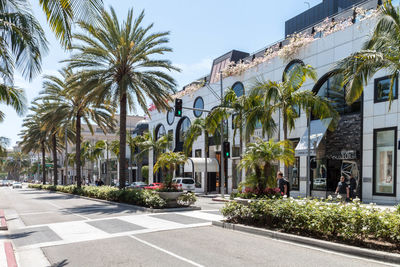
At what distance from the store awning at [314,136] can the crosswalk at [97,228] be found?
11647 millimetres

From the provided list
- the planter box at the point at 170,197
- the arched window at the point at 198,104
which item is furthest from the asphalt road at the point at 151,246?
the arched window at the point at 198,104

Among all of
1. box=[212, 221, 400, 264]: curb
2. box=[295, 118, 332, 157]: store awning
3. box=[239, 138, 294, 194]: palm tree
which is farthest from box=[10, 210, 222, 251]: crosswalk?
box=[295, 118, 332, 157]: store awning

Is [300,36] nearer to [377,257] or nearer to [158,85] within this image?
[158,85]

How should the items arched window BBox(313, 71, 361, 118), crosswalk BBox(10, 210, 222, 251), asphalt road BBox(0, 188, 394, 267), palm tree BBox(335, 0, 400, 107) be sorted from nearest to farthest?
asphalt road BBox(0, 188, 394, 267) → crosswalk BBox(10, 210, 222, 251) → palm tree BBox(335, 0, 400, 107) → arched window BBox(313, 71, 361, 118)

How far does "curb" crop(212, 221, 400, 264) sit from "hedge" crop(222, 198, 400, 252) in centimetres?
34

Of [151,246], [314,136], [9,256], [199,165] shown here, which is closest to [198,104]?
[199,165]

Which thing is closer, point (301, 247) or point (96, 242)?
point (301, 247)

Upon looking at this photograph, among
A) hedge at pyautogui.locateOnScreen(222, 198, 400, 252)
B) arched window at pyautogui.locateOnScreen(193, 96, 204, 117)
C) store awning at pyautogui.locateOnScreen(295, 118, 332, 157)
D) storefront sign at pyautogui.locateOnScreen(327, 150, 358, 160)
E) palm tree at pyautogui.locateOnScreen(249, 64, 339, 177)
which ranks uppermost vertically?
arched window at pyautogui.locateOnScreen(193, 96, 204, 117)

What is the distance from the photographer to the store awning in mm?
23312

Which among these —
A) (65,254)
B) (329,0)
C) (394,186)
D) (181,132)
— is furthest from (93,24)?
(329,0)

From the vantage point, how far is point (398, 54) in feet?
37.1

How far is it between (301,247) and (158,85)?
647 inches

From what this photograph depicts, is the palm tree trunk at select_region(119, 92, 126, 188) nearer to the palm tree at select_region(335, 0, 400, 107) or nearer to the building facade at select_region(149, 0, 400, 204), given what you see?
the building facade at select_region(149, 0, 400, 204)

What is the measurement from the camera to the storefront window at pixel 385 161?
19906 millimetres
